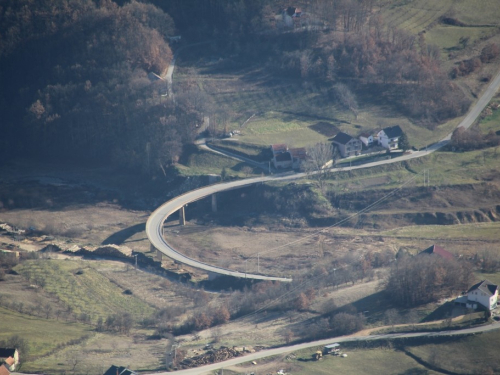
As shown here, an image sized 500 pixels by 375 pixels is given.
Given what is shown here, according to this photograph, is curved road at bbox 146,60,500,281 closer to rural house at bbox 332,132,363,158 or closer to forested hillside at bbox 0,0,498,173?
rural house at bbox 332,132,363,158

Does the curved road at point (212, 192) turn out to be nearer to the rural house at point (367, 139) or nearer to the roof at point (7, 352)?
the rural house at point (367, 139)

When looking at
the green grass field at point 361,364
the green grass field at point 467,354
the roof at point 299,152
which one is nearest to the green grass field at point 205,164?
the roof at point 299,152

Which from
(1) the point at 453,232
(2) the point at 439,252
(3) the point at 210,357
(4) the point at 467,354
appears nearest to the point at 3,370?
(3) the point at 210,357

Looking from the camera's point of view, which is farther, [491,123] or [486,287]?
[491,123]

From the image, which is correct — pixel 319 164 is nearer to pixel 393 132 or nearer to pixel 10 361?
pixel 393 132

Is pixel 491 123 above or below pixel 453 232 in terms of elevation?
above

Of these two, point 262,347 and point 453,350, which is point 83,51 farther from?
point 453,350

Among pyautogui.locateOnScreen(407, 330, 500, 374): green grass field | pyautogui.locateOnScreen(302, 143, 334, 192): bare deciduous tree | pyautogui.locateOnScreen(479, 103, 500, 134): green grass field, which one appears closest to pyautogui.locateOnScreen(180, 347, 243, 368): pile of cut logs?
pyautogui.locateOnScreen(407, 330, 500, 374): green grass field
